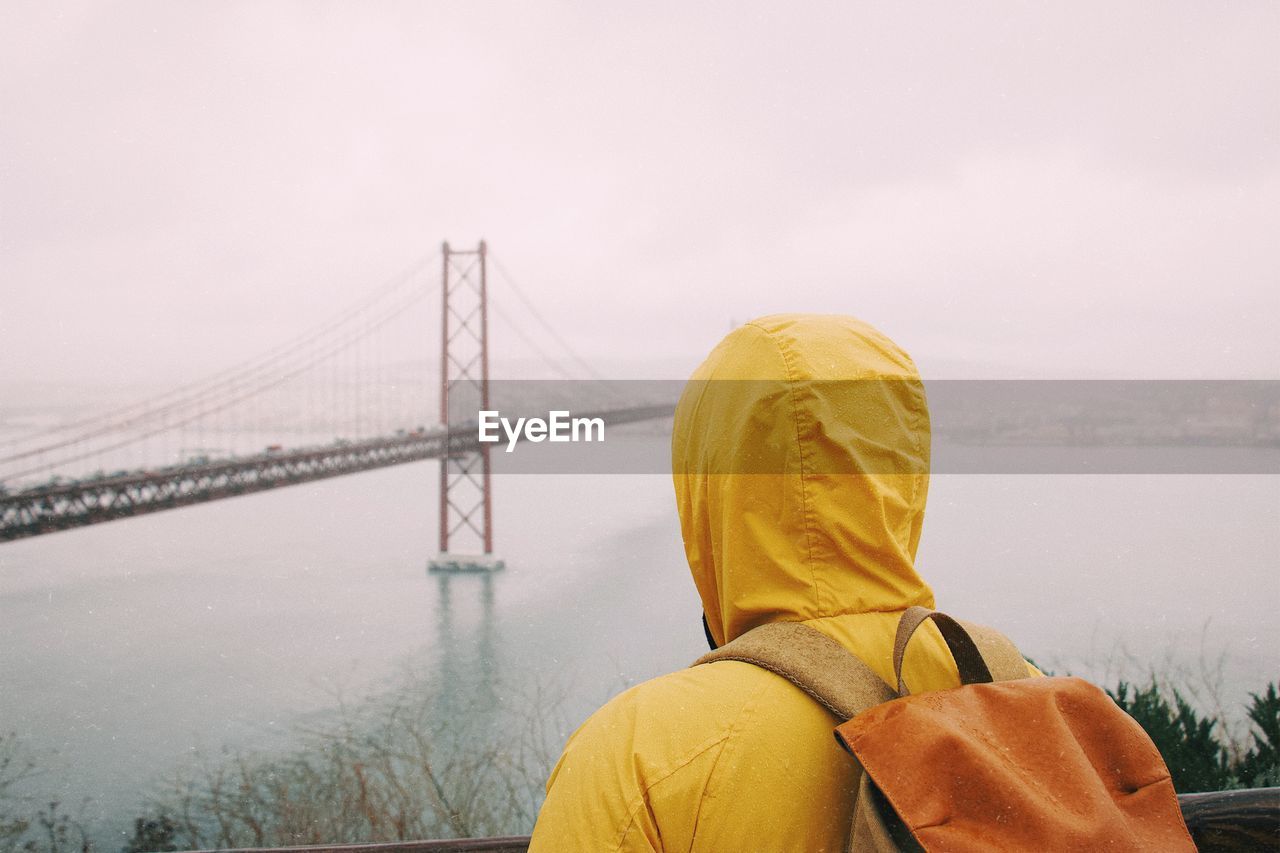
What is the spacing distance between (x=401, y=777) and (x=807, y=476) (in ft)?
22.7

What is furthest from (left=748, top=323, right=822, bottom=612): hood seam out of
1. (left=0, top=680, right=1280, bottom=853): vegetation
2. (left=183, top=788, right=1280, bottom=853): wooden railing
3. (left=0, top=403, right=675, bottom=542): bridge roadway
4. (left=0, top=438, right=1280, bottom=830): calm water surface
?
(left=0, top=403, right=675, bottom=542): bridge roadway

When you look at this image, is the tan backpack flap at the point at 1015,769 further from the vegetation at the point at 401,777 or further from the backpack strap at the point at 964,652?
the vegetation at the point at 401,777

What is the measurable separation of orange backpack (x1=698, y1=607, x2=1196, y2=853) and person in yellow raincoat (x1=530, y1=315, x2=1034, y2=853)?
23 mm

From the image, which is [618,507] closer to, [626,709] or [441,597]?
[441,597]

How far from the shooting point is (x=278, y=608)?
1500cm

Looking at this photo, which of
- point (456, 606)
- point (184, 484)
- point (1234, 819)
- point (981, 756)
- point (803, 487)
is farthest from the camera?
point (456, 606)

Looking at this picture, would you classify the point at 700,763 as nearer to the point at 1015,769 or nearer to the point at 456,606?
the point at 1015,769

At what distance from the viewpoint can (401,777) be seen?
6488mm

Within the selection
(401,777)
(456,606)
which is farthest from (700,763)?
(456,606)

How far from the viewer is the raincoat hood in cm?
50

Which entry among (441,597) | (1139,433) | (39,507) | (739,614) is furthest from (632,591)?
(739,614)

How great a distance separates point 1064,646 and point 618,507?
14.0 meters

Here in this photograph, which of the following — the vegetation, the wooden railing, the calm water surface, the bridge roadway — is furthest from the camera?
the calm water surface

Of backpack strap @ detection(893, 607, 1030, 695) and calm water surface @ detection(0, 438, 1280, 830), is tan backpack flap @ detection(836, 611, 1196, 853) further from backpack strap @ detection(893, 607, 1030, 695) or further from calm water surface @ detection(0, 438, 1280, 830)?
calm water surface @ detection(0, 438, 1280, 830)
